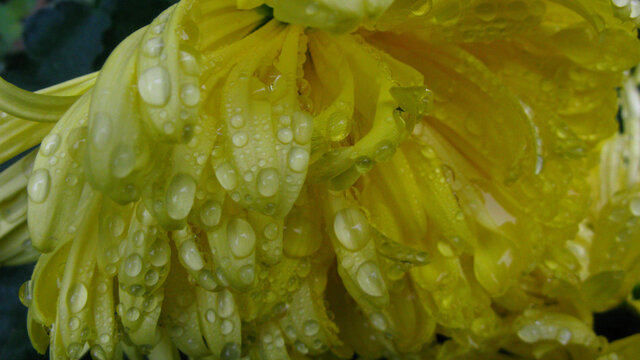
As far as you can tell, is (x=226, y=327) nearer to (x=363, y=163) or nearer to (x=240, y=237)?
(x=240, y=237)

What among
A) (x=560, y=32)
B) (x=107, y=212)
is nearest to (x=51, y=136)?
(x=107, y=212)

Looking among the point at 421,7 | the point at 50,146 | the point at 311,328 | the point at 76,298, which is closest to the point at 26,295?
the point at 76,298

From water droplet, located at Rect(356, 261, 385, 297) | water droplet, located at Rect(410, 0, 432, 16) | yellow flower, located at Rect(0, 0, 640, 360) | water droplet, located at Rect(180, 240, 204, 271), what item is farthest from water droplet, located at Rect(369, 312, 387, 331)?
water droplet, located at Rect(410, 0, 432, 16)

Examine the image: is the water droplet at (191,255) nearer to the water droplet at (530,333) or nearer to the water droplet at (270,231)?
the water droplet at (270,231)

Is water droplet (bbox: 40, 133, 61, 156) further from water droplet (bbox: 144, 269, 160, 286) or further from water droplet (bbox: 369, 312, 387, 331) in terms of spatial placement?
water droplet (bbox: 369, 312, 387, 331)

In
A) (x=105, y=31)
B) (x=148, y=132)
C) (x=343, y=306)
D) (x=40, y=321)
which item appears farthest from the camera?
(x=105, y=31)

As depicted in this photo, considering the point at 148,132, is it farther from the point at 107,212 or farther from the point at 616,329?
A: the point at 616,329

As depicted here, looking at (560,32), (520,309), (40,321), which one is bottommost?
Result: (520,309)
